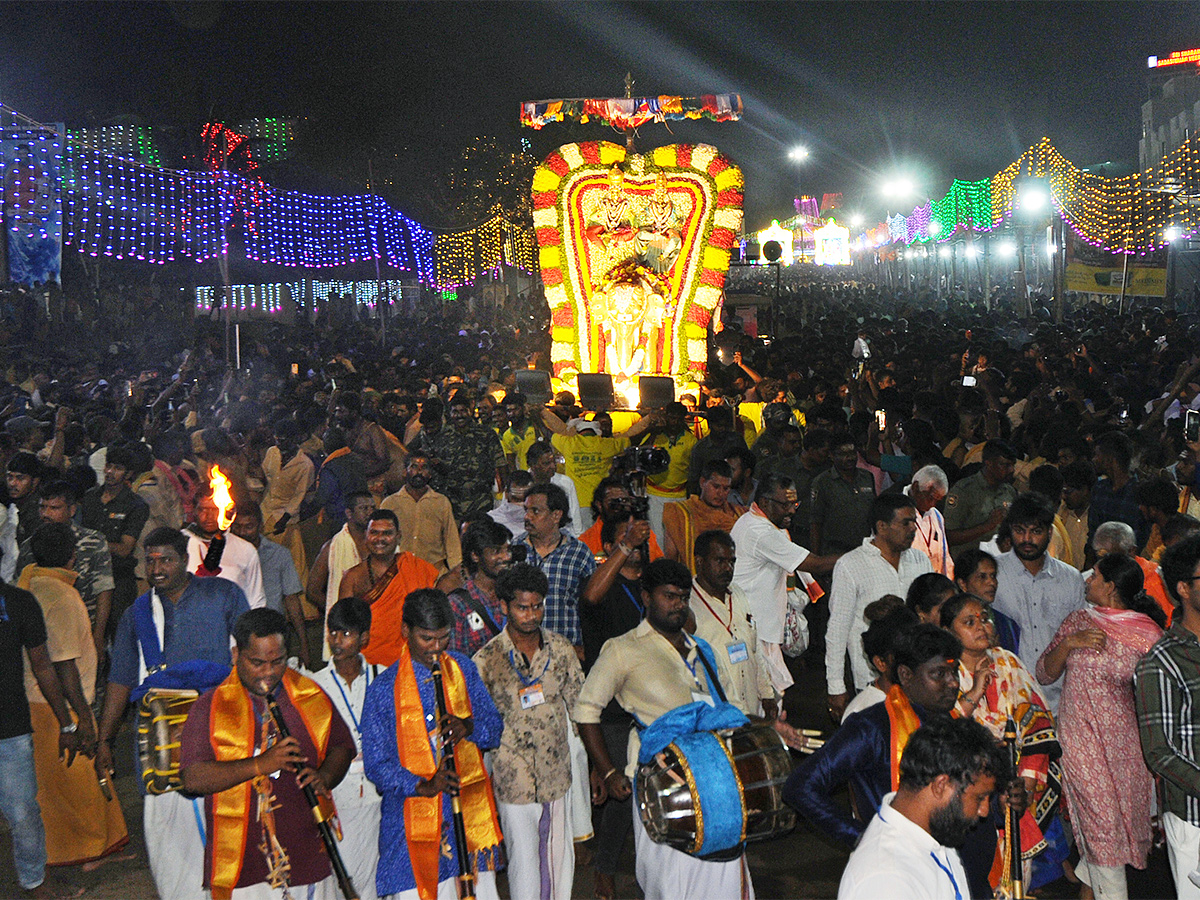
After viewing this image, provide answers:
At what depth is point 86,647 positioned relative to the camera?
5.30m

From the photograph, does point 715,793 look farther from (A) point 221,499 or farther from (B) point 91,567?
(B) point 91,567

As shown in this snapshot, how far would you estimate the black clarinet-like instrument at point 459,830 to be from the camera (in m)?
4.03

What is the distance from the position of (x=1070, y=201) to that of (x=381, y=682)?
26.6 m

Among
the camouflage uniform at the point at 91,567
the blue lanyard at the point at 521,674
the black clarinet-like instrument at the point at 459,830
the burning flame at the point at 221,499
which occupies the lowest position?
the black clarinet-like instrument at the point at 459,830

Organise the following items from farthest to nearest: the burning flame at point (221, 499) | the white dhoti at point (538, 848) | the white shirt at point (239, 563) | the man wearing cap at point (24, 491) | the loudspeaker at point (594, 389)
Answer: the loudspeaker at point (594, 389) < the man wearing cap at point (24, 491) < the white shirt at point (239, 563) < the burning flame at point (221, 499) < the white dhoti at point (538, 848)

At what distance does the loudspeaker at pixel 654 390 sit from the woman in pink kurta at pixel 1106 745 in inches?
487

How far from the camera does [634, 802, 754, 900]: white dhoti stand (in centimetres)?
413

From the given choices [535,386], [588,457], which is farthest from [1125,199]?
[588,457]

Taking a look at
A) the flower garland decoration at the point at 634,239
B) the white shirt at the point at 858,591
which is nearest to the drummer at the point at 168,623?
the white shirt at the point at 858,591

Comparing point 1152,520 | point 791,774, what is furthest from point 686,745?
point 1152,520

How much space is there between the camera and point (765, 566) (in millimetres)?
6035

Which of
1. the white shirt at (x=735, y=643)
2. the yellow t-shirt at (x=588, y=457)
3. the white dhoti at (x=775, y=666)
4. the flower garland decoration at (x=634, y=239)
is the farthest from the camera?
the flower garland decoration at (x=634, y=239)

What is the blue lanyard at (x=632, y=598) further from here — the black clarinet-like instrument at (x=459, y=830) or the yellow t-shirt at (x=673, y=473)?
the yellow t-shirt at (x=673, y=473)

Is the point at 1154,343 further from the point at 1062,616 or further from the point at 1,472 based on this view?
the point at 1,472
